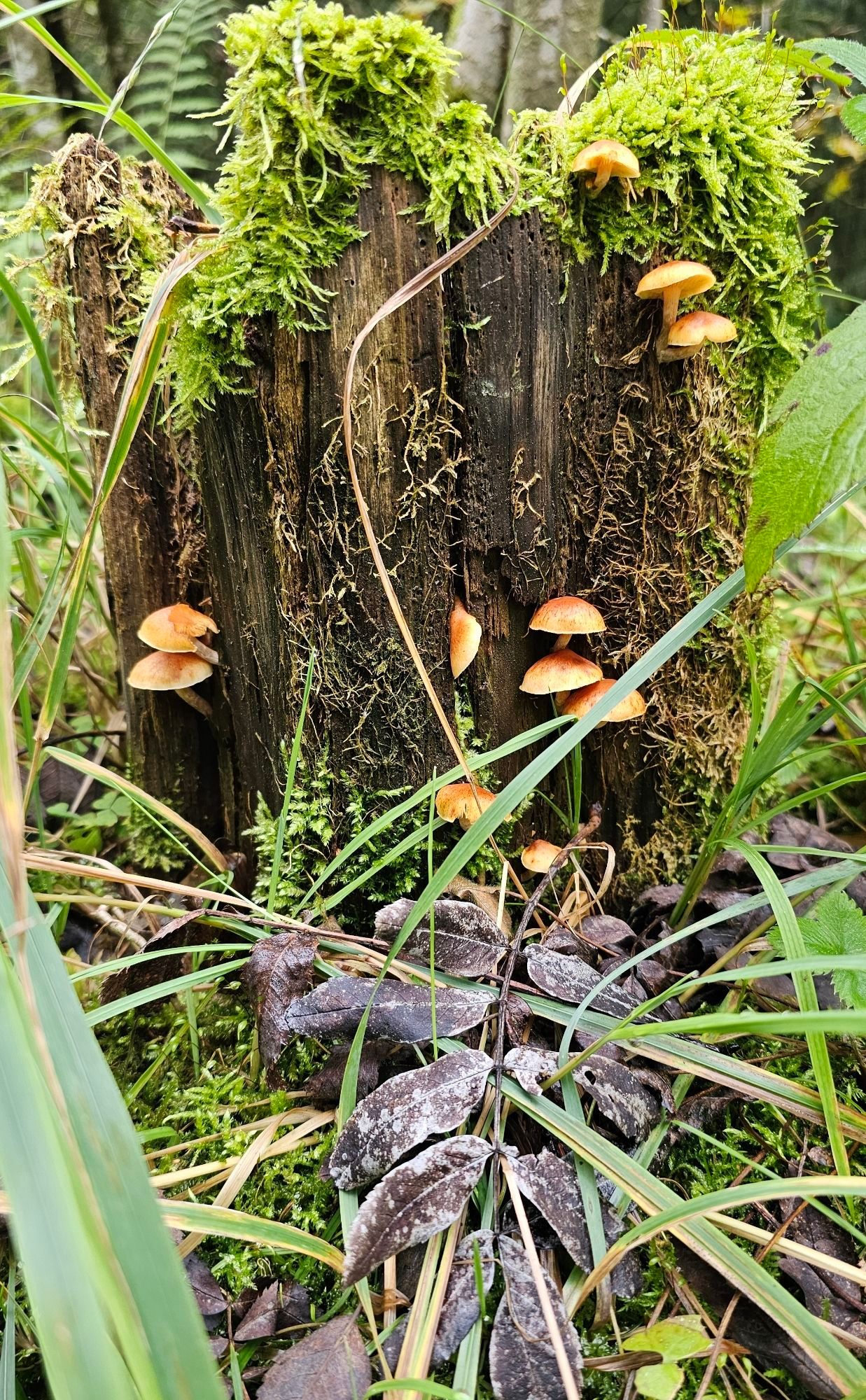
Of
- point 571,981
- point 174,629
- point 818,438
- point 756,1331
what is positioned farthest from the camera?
point 174,629

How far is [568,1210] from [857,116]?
2.09 m

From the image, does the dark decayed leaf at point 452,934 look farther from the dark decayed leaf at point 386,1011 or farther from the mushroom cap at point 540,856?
the mushroom cap at point 540,856

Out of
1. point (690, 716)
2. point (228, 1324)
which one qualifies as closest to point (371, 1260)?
point (228, 1324)

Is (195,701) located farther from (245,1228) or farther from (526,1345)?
(526,1345)

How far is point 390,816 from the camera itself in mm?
1774

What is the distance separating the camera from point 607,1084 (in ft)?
5.13

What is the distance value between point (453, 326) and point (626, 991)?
1631mm

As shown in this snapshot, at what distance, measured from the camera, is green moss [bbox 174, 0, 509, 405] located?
1717 millimetres

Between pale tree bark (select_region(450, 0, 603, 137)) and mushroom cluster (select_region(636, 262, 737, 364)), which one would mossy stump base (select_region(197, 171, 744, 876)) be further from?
pale tree bark (select_region(450, 0, 603, 137))

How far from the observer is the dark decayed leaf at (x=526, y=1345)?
122 centimetres

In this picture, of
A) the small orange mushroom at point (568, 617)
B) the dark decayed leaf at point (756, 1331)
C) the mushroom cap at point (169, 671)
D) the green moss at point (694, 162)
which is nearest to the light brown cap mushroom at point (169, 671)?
the mushroom cap at point (169, 671)

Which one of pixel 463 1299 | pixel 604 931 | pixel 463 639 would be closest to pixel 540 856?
pixel 604 931

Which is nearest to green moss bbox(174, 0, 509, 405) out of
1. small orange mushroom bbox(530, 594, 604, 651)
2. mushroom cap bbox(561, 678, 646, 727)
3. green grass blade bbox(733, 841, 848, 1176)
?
small orange mushroom bbox(530, 594, 604, 651)

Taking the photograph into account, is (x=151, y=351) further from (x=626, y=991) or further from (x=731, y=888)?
(x=731, y=888)
